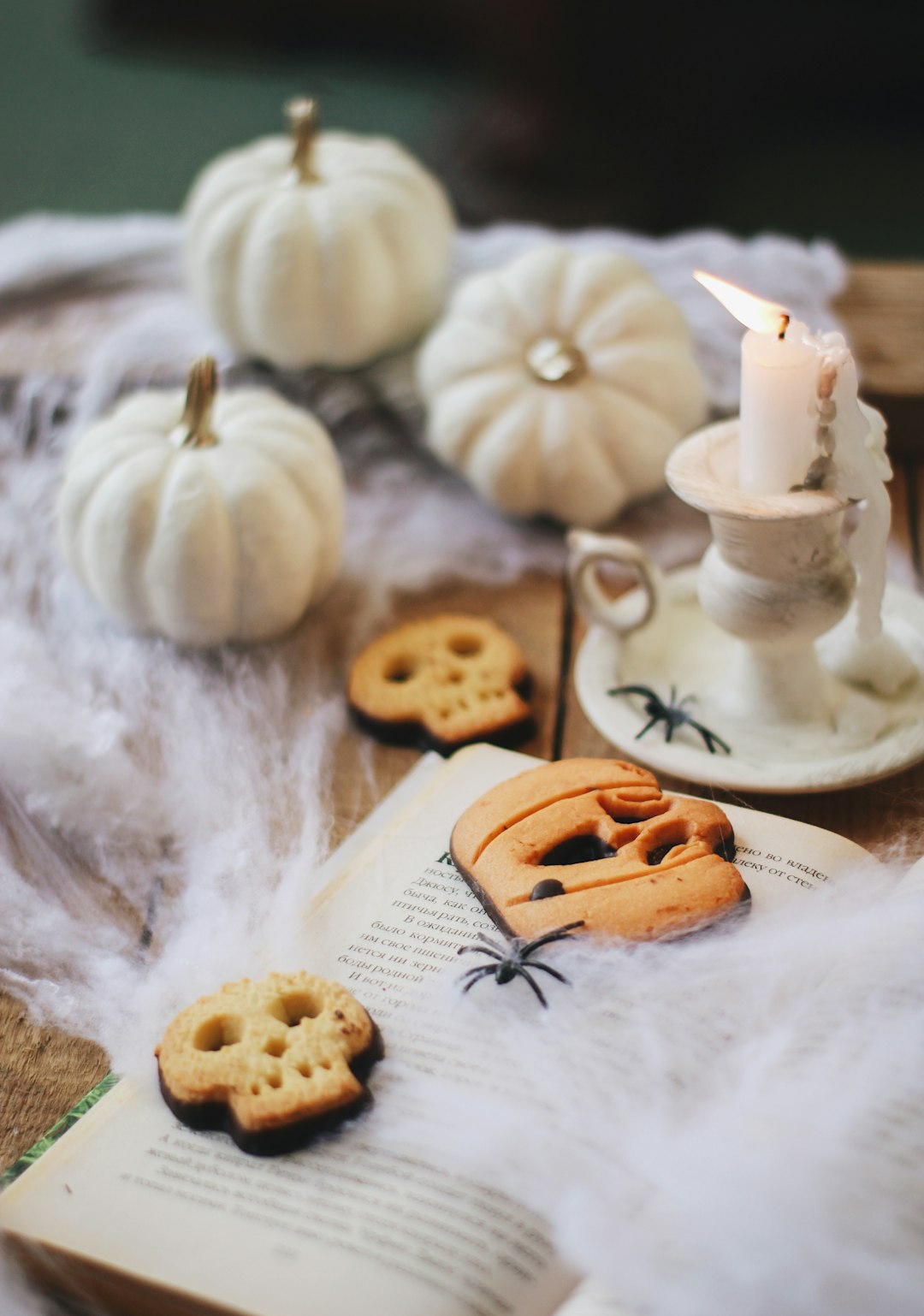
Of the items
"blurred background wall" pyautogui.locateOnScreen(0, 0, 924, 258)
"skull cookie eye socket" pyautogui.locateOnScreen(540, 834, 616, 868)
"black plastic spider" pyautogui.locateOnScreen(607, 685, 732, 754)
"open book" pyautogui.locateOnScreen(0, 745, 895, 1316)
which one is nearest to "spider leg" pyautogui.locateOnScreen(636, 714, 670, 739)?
"black plastic spider" pyautogui.locateOnScreen(607, 685, 732, 754)

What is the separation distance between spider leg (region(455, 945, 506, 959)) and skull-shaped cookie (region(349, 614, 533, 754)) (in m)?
0.19

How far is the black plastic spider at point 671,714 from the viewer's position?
30.8 inches

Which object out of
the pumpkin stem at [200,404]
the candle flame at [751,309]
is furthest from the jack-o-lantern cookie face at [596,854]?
the pumpkin stem at [200,404]

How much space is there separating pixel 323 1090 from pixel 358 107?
251cm

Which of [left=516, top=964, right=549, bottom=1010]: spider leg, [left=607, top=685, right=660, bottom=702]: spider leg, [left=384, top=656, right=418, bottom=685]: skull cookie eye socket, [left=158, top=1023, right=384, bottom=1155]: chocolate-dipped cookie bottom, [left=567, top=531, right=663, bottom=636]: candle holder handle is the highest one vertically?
[left=567, top=531, right=663, bottom=636]: candle holder handle

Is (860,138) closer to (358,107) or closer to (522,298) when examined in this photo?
(358,107)

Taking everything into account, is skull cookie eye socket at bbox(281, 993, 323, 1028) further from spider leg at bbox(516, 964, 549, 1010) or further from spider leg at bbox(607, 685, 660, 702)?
spider leg at bbox(607, 685, 660, 702)

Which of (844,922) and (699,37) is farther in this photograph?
(699,37)

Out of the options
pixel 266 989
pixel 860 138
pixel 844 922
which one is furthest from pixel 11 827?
pixel 860 138

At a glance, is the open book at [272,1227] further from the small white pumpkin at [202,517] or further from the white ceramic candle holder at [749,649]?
the small white pumpkin at [202,517]

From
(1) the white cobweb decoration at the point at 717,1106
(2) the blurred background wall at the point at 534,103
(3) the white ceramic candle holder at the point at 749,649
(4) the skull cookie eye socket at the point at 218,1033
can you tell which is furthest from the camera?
(2) the blurred background wall at the point at 534,103

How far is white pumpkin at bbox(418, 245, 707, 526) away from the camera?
0.98 m

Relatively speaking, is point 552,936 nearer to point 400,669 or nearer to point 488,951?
point 488,951

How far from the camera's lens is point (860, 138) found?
264 centimetres
